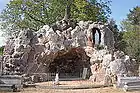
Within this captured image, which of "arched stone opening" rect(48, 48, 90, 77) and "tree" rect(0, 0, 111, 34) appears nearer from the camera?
"arched stone opening" rect(48, 48, 90, 77)

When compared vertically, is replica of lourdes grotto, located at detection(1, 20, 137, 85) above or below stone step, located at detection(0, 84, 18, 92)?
above

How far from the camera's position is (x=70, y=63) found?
94.5ft

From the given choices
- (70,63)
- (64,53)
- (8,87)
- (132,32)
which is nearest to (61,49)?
(64,53)

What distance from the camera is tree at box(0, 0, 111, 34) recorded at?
112ft

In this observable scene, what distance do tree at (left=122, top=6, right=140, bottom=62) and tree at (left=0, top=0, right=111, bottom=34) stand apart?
8758 millimetres

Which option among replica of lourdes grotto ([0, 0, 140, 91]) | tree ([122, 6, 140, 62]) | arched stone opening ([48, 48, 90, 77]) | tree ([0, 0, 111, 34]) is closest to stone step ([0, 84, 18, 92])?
replica of lourdes grotto ([0, 0, 140, 91])

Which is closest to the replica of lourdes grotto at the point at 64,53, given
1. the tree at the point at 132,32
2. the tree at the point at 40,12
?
the tree at the point at 40,12

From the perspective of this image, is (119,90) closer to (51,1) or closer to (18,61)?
(18,61)

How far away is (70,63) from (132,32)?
20.4m

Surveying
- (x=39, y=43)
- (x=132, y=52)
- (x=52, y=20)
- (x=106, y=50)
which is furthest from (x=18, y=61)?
(x=132, y=52)

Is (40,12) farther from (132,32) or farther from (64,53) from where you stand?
(132,32)

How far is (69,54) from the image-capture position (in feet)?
88.2

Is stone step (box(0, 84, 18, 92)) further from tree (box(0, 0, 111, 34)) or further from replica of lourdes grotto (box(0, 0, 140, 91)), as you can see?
tree (box(0, 0, 111, 34))

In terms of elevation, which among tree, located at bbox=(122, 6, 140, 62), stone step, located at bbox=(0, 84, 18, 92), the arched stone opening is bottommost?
stone step, located at bbox=(0, 84, 18, 92)
